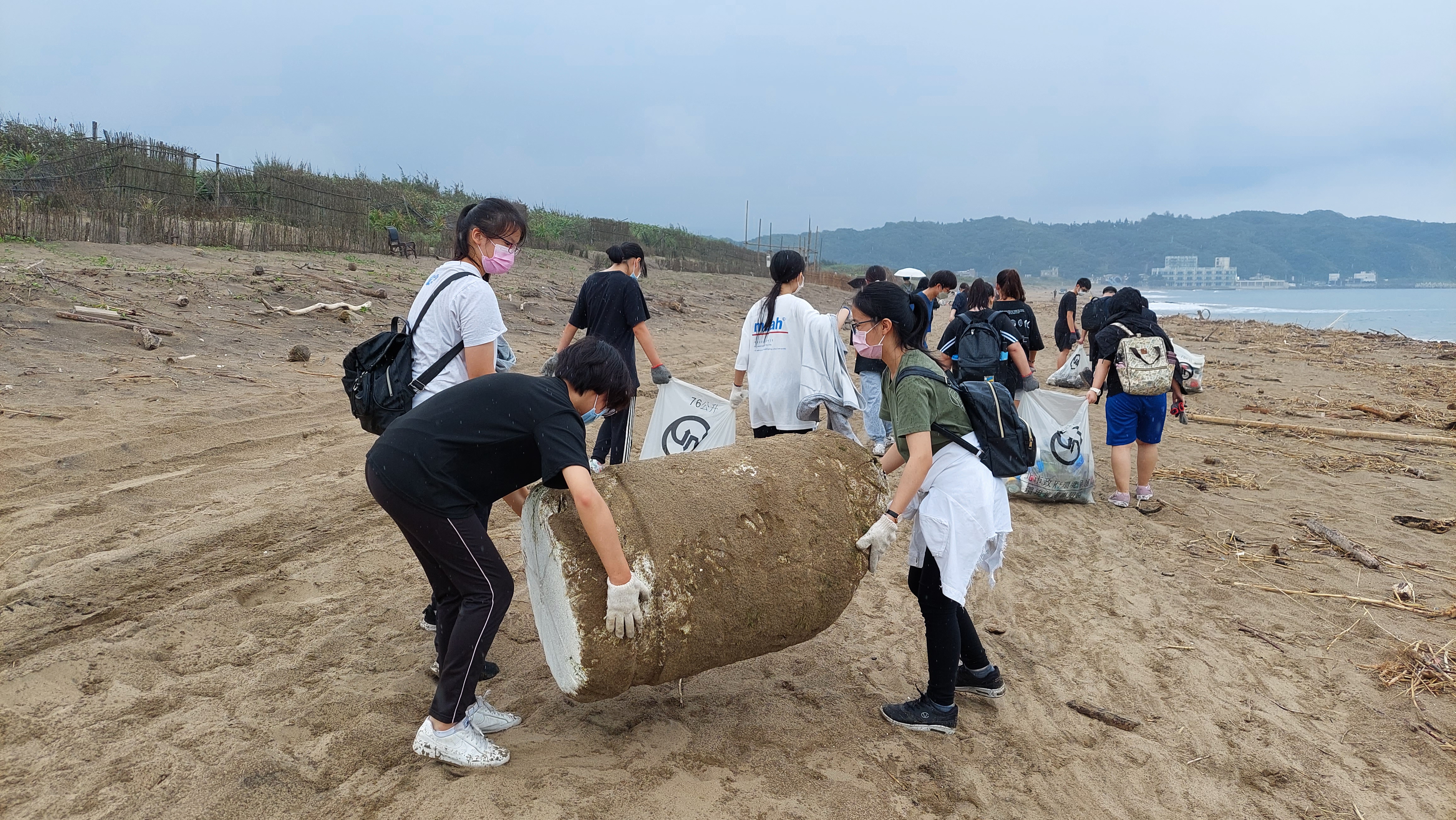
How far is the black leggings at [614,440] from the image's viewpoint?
5398mm

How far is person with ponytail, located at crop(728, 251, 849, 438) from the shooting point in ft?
16.6

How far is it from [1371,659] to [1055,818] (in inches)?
103

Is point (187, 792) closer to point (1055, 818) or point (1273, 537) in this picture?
point (1055, 818)

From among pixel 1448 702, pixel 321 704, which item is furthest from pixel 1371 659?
pixel 321 704

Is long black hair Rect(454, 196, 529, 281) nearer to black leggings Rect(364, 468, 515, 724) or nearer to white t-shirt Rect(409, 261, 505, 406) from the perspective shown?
white t-shirt Rect(409, 261, 505, 406)

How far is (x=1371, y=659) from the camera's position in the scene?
420cm

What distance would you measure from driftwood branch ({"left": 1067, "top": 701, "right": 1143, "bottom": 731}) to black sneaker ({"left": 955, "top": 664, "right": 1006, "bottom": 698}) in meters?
0.33

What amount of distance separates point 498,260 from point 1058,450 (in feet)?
16.4

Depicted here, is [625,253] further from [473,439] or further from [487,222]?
[473,439]

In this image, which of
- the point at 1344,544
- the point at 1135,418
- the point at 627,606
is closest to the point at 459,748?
the point at 627,606

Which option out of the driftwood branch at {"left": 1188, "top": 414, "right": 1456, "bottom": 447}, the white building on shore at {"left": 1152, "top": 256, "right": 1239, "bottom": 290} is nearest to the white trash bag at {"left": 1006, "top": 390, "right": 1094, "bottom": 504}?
the driftwood branch at {"left": 1188, "top": 414, "right": 1456, "bottom": 447}

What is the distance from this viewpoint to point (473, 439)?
257 centimetres

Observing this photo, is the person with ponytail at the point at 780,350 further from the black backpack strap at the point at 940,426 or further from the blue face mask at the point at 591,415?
the blue face mask at the point at 591,415

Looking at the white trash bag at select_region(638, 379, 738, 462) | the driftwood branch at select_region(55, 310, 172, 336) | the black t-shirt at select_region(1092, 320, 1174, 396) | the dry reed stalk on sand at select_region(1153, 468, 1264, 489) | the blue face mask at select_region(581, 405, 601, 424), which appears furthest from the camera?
the driftwood branch at select_region(55, 310, 172, 336)
